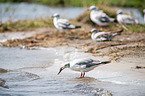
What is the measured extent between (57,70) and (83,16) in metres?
7.92

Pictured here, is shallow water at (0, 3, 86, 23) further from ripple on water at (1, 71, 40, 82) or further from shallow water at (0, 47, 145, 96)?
ripple on water at (1, 71, 40, 82)

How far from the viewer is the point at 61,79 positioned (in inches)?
239

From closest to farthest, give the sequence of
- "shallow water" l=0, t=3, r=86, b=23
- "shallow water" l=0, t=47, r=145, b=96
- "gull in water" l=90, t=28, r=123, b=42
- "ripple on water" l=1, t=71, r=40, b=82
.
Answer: "shallow water" l=0, t=47, r=145, b=96
"ripple on water" l=1, t=71, r=40, b=82
"gull in water" l=90, t=28, r=123, b=42
"shallow water" l=0, t=3, r=86, b=23

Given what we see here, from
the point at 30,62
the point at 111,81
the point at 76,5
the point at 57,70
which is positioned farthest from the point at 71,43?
the point at 76,5

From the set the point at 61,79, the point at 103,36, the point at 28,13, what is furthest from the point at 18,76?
the point at 28,13

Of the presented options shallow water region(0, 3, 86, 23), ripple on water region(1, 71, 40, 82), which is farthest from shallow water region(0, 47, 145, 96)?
shallow water region(0, 3, 86, 23)

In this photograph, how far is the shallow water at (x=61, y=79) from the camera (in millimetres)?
5289

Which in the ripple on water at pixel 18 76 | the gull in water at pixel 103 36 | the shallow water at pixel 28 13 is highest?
the shallow water at pixel 28 13

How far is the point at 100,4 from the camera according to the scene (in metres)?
14.1

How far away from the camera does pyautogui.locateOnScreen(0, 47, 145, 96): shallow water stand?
17.4ft

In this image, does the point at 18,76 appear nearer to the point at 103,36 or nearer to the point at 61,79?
the point at 61,79

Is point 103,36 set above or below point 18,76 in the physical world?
above

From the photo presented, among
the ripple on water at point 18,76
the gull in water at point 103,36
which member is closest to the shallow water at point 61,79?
the ripple on water at point 18,76

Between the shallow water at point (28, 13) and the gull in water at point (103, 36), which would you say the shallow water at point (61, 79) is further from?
the shallow water at point (28, 13)
